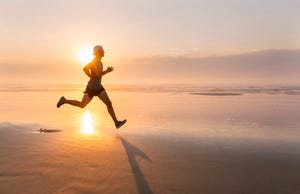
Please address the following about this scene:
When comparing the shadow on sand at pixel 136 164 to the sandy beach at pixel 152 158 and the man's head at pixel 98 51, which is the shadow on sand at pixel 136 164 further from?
the man's head at pixel 98 51

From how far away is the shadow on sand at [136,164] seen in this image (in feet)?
17.9

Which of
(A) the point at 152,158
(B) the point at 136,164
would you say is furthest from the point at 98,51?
(B) the point at 136,164

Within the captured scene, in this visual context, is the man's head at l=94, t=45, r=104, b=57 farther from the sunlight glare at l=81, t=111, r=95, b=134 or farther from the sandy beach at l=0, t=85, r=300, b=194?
the sunlight glare at l=81, t=111, r=95, b=134

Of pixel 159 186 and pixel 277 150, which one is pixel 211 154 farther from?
pixel 159 186

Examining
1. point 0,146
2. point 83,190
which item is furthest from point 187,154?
point 0,146

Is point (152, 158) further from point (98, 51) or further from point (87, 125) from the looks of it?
point (87, 125)

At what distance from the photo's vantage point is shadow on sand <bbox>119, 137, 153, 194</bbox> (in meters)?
5.47

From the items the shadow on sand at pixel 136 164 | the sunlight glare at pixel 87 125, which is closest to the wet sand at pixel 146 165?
the shadow on sand at pixel 136 164

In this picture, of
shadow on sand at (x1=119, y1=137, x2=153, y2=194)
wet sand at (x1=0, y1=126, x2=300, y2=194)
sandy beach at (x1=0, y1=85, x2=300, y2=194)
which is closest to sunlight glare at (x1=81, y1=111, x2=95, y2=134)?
sandy beach at (x1=0, y1=85, x2=300, y2=194)

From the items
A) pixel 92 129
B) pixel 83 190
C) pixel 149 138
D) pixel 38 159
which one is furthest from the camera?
pixel 92 129

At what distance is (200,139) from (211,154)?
1737 millimetres

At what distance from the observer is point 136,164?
6766 mm

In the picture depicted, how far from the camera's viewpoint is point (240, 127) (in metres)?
11.5

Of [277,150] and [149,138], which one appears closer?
[277,150]
